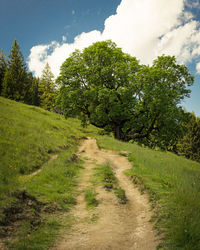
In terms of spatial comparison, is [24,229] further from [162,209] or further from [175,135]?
[175,135]

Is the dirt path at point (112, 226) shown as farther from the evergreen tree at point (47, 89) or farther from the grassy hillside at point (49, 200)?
the evergreen tree at point (47, 89)

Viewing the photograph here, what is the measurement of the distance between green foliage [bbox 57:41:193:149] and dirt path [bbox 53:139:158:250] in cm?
1604

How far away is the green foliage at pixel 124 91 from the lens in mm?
21875

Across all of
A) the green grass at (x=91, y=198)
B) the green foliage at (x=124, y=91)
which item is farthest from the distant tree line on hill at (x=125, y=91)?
the green grass at (x=91, y=198)

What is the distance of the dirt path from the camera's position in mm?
4433

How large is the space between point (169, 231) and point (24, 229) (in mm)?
4201

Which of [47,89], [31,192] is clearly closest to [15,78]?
[47,89]

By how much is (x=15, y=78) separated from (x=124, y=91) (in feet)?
127

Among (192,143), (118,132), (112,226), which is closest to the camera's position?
(112,226)

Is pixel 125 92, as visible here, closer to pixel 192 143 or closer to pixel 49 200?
pixel 49 200

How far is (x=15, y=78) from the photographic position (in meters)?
47.2

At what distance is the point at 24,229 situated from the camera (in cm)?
484

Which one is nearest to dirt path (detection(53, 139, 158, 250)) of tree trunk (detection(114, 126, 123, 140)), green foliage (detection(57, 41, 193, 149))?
green foliage (detection(57, 41, 193, 149))

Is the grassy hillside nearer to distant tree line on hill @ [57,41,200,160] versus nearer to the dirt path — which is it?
the dirt path
